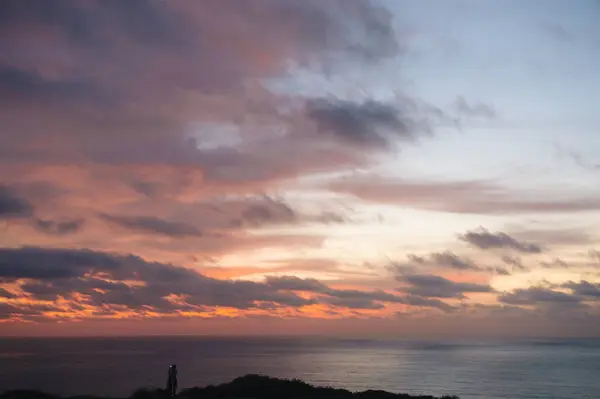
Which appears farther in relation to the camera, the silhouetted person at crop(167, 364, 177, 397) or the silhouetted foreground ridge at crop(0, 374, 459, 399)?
the silhouetted foreground ridge at crop(0, 374, 459, 399)

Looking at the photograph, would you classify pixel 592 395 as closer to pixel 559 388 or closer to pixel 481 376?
pixel 559 388

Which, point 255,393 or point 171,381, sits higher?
point 171,381

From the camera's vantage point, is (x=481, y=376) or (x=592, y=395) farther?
(x=481, y=376)

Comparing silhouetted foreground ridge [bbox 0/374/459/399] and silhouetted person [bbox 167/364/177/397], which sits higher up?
silhouetted person [bbox 167/364/177/397]

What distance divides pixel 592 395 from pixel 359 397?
65.8 metres

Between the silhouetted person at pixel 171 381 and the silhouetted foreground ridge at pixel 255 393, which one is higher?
the silhouetted person at pixel 171 381

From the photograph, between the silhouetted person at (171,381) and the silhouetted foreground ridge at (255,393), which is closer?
the silhouetted person at (171,381)

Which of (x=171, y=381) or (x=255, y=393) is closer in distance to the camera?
(x=171, y=381)

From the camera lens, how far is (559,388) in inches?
3767

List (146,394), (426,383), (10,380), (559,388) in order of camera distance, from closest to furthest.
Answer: (146,394)
(559,388)
(426,383)
(10,380)

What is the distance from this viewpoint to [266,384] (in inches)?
1430

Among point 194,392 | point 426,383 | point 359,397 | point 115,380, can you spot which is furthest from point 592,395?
point 115,380

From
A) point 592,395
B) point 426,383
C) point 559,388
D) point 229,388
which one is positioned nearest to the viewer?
point 229,388

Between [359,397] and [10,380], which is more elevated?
[359,397]
